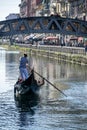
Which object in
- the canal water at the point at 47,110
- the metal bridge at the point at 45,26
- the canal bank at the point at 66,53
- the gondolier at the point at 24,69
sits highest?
the gondolier at the point at 24,69

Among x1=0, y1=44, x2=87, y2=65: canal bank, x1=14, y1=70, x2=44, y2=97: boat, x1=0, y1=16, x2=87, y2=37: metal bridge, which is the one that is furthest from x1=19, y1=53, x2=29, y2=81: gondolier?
x1=0, y1=16, x2=87, y2=37: metal bridge

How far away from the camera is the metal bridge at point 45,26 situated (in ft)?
382

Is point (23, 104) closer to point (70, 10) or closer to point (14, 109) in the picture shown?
point (14, 109)

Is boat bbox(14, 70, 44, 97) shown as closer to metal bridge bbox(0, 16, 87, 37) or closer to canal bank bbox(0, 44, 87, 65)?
canal bank bbox(0, 44, 87, 65)

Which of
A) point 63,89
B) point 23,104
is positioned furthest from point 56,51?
point 23,104

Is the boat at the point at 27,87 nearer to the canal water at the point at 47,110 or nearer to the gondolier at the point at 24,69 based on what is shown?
the canal water at the point at 47,110

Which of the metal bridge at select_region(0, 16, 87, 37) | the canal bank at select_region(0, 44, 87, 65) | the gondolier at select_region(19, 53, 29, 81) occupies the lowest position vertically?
the canal bank at select_region(0, 44, 87, 65)

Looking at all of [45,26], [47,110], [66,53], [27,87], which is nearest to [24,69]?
[27,87]

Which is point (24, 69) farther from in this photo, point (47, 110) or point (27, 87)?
point (47, 110)

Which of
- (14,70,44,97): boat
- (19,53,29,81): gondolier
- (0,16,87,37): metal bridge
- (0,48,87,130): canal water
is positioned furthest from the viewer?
(0,16,87,37): metal bridge

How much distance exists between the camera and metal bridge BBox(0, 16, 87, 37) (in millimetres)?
116375

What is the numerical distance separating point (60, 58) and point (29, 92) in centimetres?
6569

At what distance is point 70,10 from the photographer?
583ft

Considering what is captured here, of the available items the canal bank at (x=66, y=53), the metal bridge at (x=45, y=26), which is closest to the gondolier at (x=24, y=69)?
the canal bank at (x=66, y=53)
